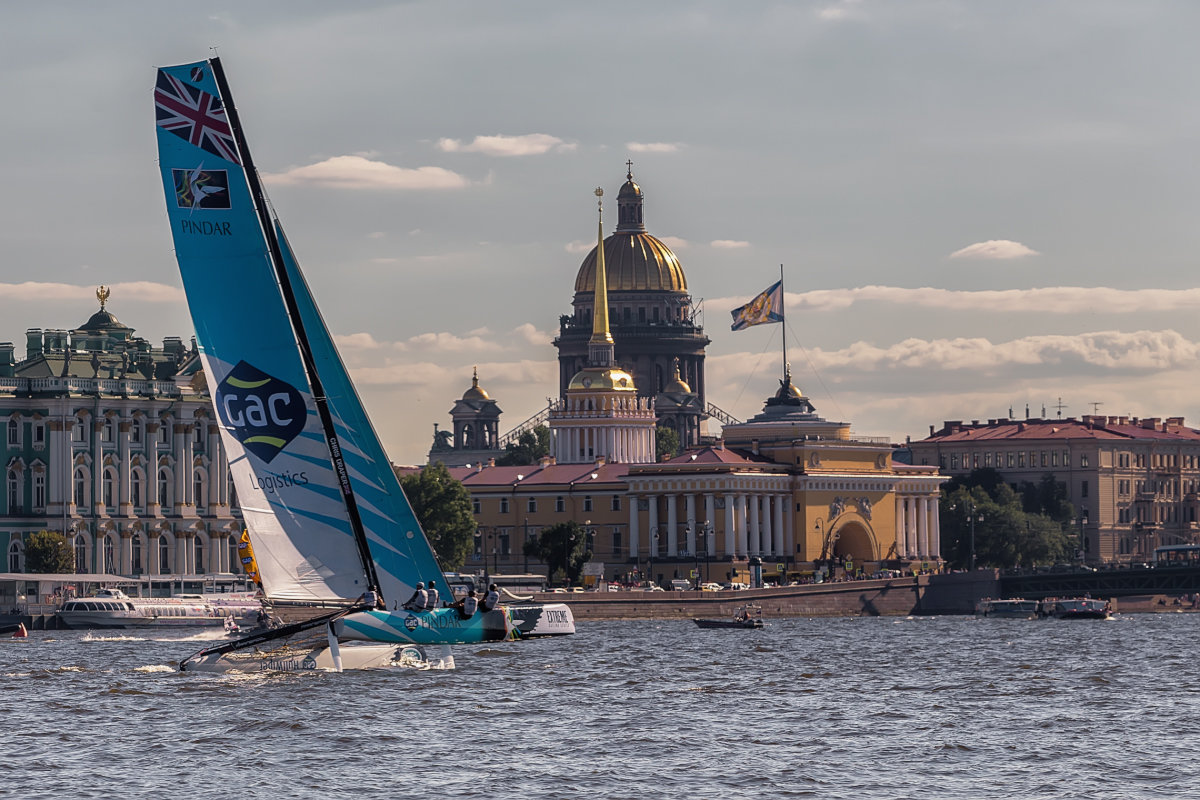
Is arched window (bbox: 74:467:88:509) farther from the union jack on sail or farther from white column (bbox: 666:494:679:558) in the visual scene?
the union jack on sail

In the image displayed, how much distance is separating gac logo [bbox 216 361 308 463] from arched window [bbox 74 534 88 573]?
67.2 meters

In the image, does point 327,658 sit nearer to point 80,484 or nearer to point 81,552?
point 81,552

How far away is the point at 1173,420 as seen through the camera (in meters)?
185

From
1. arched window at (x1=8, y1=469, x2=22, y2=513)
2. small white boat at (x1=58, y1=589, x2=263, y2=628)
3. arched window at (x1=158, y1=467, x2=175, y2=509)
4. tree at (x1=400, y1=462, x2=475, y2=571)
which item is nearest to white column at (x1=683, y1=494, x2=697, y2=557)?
tree at (x1=400, y1=462, x2=475, y2=571)

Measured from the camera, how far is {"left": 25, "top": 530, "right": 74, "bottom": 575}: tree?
104375mm

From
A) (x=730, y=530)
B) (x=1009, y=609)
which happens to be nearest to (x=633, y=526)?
(x=730, y=530)

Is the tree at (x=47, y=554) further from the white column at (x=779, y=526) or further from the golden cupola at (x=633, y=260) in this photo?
the golden cupola at (x=633, y=260)

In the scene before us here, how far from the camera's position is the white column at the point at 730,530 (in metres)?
129

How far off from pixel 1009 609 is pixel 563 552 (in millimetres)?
20722

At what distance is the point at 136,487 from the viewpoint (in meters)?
112

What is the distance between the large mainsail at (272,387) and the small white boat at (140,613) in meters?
45.3

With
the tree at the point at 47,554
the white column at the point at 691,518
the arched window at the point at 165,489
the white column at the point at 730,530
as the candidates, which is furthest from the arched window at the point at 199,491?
the white column at the point at 730,530

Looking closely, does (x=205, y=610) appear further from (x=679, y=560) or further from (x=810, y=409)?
(x=810, y=409)

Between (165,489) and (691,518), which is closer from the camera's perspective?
(165,489)
